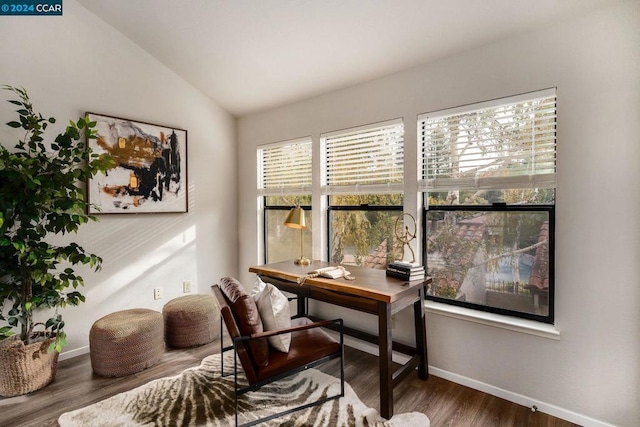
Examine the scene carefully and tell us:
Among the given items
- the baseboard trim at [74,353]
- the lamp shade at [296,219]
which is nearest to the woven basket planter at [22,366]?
the baseboard trim at [74,353]

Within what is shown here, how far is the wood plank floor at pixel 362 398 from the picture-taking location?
2.04 m

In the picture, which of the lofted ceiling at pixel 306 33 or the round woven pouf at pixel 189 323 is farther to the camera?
the round woven pouf at pixel 189 323

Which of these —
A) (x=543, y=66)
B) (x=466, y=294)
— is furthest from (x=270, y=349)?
(x=543, y=66)

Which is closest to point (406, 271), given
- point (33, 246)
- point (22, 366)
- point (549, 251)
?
point (549, 251)

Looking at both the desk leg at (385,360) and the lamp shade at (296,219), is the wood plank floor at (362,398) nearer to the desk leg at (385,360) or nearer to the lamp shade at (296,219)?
the desk leg at (385,360)

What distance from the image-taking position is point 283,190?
369 centimetres

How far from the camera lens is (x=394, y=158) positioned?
2822mm

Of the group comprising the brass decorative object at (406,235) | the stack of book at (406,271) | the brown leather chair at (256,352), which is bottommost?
the brown leather chair at (256,352)

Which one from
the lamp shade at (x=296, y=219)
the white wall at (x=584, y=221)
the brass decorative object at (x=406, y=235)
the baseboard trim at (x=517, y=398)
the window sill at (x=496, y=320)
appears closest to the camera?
the white wall at (x=584, y=221)

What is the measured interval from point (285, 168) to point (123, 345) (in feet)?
7.45

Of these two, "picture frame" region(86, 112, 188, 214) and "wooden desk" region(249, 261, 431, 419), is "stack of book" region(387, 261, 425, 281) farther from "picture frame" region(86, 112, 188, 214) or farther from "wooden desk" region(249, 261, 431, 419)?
"picture frame" region(86, 112, 188, 214)

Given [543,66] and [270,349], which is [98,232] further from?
[543,66]

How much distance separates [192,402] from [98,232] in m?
1.84

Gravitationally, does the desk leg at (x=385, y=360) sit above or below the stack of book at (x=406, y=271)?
below
